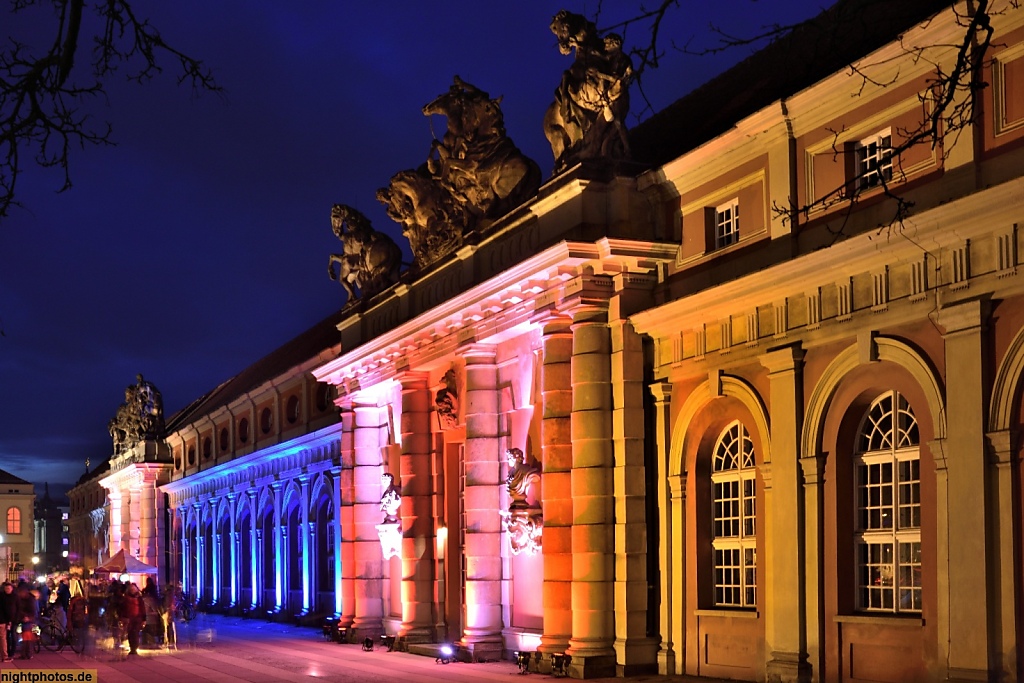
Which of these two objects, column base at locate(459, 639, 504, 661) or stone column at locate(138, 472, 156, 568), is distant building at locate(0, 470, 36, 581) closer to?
stone column at locate(138, 472, 156, 568)

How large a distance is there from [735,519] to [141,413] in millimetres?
60331

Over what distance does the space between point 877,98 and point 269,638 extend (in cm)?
2682

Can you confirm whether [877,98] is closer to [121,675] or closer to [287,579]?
[121,675]

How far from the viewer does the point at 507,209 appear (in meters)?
29.8

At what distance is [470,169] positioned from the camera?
30.5m

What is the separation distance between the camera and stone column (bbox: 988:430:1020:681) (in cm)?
1709

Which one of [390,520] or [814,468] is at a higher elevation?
[814,468]

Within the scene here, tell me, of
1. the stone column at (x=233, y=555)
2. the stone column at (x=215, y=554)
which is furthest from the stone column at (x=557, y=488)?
the stone column at (x=215, y=554)

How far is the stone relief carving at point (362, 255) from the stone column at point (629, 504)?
43.0 ft

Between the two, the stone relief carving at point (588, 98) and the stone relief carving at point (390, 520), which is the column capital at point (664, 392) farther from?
the stone relief carving at point (390, 520)

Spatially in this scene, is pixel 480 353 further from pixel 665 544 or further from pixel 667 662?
pixel 667 662

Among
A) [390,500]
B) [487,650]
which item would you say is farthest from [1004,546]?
[390,500]

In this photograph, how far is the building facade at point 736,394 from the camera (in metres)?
17.8

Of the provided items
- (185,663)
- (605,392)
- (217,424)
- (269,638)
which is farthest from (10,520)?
(605,392)
